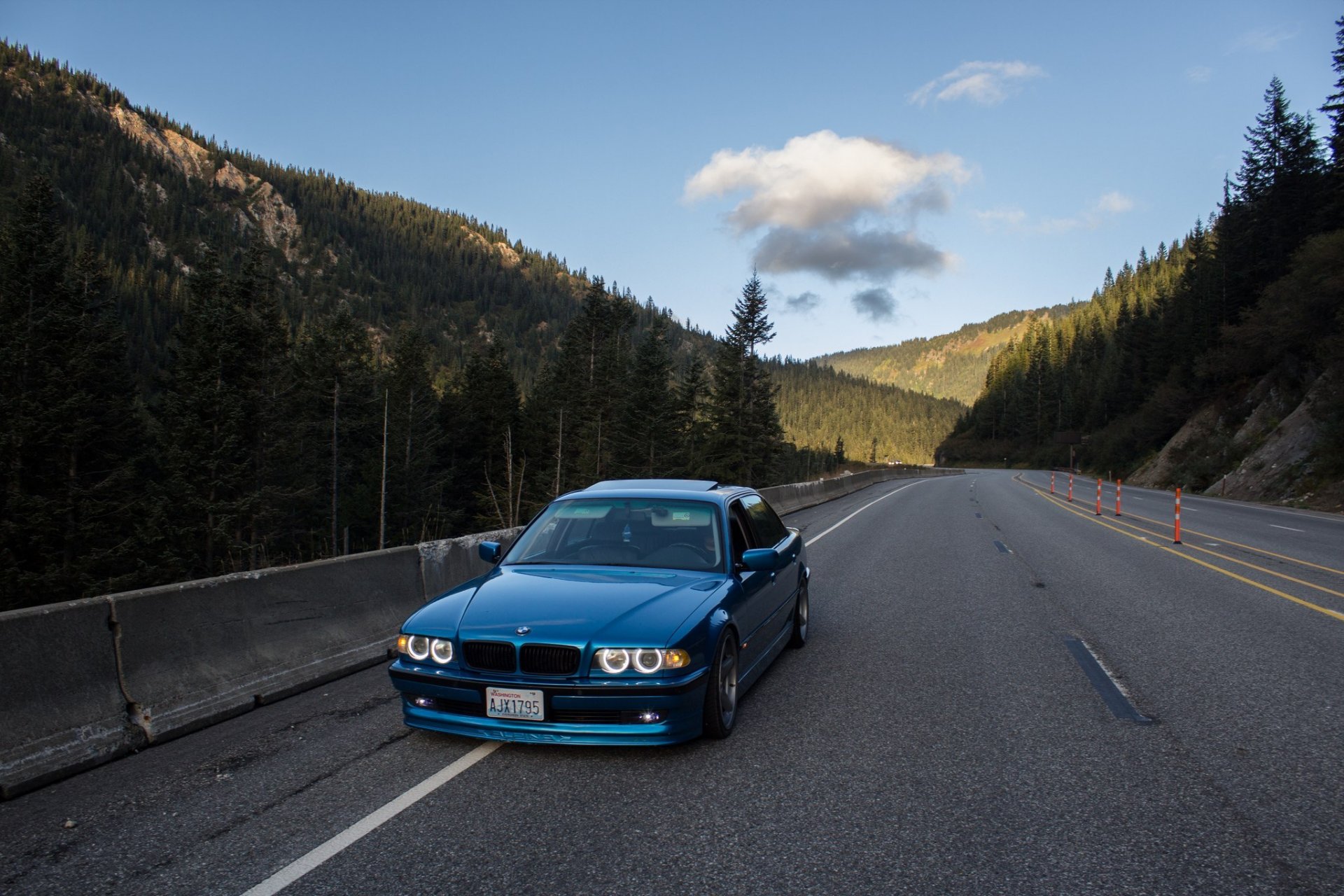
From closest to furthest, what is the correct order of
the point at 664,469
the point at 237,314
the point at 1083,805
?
the point at 1083,805 → the point at 237,314 → the point at 664,469

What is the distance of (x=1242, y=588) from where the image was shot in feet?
33.2

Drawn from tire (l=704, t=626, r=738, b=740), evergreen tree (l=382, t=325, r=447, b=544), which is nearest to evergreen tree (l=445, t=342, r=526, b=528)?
evergreen tree (l=382, t=325, r=447, b=544)

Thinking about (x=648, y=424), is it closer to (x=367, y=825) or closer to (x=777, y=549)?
(x=777, y=549)

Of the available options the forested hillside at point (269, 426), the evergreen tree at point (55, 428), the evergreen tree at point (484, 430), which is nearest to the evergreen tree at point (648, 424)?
the forested hillside at point (269, 426)

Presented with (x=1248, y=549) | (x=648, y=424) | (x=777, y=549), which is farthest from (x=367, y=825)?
(x=648, y=424)

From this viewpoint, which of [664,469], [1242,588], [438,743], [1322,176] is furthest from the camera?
[664,469]

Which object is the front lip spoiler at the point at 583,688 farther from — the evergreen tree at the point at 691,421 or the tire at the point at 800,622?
the evergreen tree at the point at 691,421

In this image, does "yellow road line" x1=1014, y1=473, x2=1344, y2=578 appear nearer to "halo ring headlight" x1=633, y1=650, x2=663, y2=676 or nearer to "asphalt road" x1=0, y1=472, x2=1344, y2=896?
"asphalt road" x1=0, y1=472, x2=1344, y2=896

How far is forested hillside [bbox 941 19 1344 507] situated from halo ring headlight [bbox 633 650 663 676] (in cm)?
3240

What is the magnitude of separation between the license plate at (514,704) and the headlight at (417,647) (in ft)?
1.49

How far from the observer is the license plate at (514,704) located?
3.97m

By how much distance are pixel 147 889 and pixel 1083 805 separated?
3.83 metres

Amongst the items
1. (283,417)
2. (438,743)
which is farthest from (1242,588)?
(283,417)

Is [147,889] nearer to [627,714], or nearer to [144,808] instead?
[144,808]
